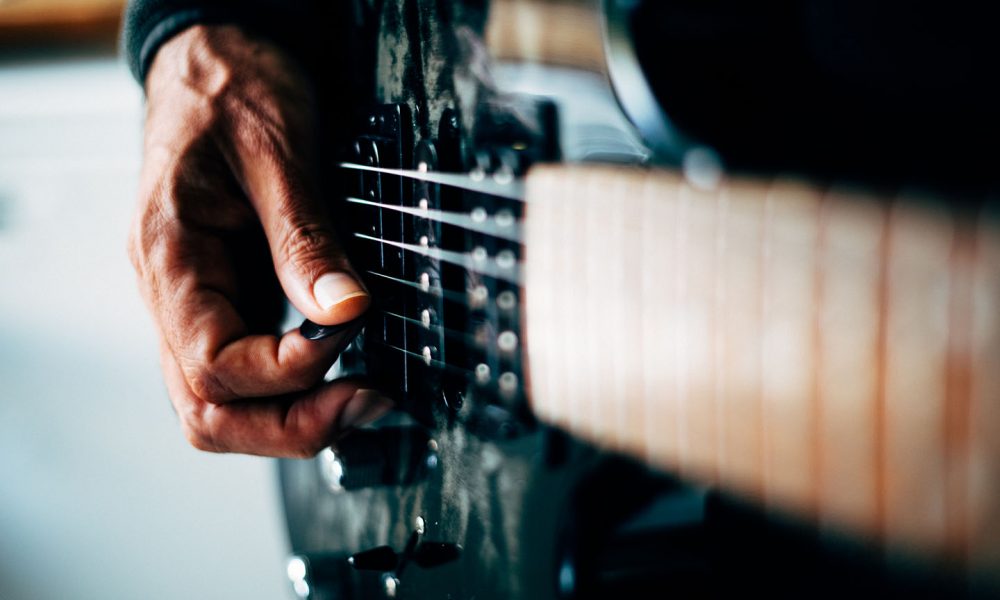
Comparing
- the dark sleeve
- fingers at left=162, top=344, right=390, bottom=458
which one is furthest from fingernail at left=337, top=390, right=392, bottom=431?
the dark sleeve

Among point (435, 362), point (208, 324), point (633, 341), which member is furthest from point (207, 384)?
point (633, 341)

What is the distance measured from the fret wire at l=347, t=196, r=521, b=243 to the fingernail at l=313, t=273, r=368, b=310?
0.04 m

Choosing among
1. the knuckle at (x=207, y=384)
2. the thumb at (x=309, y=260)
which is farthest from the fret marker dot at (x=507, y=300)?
the knuckle at (x=207, y=384)

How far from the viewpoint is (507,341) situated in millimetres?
333

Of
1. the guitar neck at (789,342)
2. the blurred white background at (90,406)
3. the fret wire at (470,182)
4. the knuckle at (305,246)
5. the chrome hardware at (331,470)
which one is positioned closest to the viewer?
the guitar neck at (789,342)

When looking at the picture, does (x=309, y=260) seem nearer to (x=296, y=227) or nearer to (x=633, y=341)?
(x=296, y=227)

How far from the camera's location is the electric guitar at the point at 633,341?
191mm

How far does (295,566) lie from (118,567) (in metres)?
0.78

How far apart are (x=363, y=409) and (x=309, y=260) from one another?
97 millimetres

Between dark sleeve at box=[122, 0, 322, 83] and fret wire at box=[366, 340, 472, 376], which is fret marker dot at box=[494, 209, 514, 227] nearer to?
fret wire at box=[366, 340, 472, 376]

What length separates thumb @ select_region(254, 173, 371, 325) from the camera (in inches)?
16.3

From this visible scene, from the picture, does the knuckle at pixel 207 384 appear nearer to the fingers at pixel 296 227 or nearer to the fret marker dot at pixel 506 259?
the fingers at pixel 296 227

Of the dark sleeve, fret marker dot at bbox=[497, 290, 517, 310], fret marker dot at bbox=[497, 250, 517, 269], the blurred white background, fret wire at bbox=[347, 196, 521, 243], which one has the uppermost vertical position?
the dark sleeve

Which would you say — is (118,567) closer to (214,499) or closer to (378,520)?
(214,499)
